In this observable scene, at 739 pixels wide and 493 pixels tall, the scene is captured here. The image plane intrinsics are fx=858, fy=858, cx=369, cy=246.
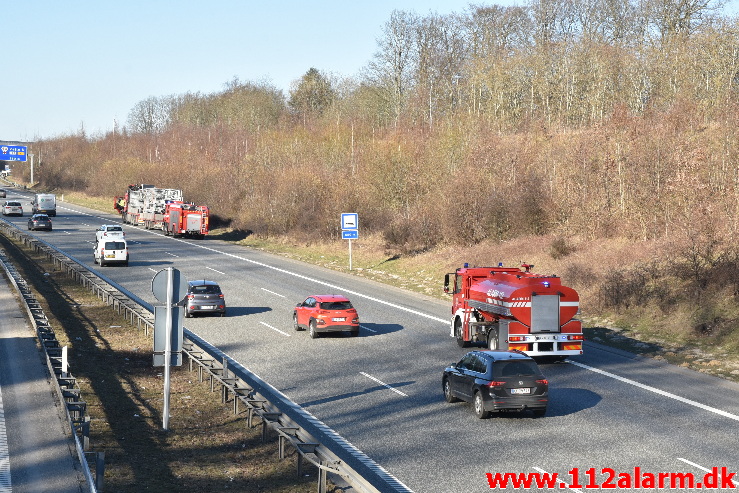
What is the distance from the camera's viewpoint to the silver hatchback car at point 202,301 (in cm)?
3650

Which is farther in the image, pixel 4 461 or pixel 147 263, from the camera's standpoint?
pixel 147 263

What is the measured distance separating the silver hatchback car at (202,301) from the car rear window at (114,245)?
1859 centimetres

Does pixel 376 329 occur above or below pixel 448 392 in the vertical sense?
below

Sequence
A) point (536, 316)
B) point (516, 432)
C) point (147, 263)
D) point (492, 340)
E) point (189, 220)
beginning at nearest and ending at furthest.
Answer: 1. point (516, 432)
2. point (536, 316)
3. point (492, 340)
4. point (147, 263)
5. point (189, 220)

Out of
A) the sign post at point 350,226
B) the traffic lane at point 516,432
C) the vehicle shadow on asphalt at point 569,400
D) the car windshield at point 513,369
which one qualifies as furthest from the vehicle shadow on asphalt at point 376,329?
the sign post at point 350,226

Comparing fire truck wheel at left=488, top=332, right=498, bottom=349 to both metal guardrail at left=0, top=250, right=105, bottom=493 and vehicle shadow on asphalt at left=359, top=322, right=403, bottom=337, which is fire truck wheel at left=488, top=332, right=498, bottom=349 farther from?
metal guardrail at left=0, top=250, right=105, bottom=493

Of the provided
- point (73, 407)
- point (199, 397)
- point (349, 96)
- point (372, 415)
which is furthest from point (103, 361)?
point (349, 96)

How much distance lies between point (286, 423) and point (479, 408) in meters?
5.00

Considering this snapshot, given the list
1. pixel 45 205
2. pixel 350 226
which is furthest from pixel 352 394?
pixel 45 205

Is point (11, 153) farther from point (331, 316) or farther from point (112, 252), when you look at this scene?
point (331, 316)

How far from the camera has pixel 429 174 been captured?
212ft

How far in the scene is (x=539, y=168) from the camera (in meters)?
60.4

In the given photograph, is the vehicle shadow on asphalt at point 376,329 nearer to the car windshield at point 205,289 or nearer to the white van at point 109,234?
the car windshield at point 205,289

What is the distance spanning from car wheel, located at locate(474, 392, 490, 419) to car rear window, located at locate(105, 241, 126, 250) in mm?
37735
